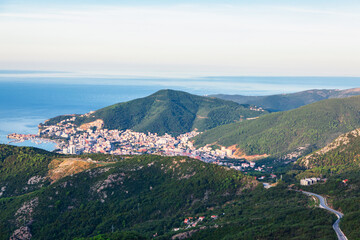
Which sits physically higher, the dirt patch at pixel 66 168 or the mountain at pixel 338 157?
the mountain at pixel 338 157

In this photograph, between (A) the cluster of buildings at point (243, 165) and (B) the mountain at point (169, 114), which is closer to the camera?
(A) the cluster of buildings at point (243, 165)

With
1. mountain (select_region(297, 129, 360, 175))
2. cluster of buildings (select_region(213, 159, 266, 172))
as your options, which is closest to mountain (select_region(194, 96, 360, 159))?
cluster of buildings (select_region(213, 159, 266, 172))

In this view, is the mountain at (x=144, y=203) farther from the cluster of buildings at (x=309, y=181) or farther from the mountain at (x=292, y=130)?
the mountain at (x=292, y=130)

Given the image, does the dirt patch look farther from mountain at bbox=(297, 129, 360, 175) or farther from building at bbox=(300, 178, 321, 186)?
mountain at bbox=(297, 129, 360, 175)

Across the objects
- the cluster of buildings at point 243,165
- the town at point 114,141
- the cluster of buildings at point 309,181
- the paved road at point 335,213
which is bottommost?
the town at point 114,141

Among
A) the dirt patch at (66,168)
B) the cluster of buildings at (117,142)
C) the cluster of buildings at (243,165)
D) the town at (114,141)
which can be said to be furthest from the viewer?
the cluster of buildings at (117,142)

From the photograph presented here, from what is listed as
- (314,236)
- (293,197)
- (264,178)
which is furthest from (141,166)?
(314,236)

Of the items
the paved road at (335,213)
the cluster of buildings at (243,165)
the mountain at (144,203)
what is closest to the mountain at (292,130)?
the cluster of buildings at (243,165)
